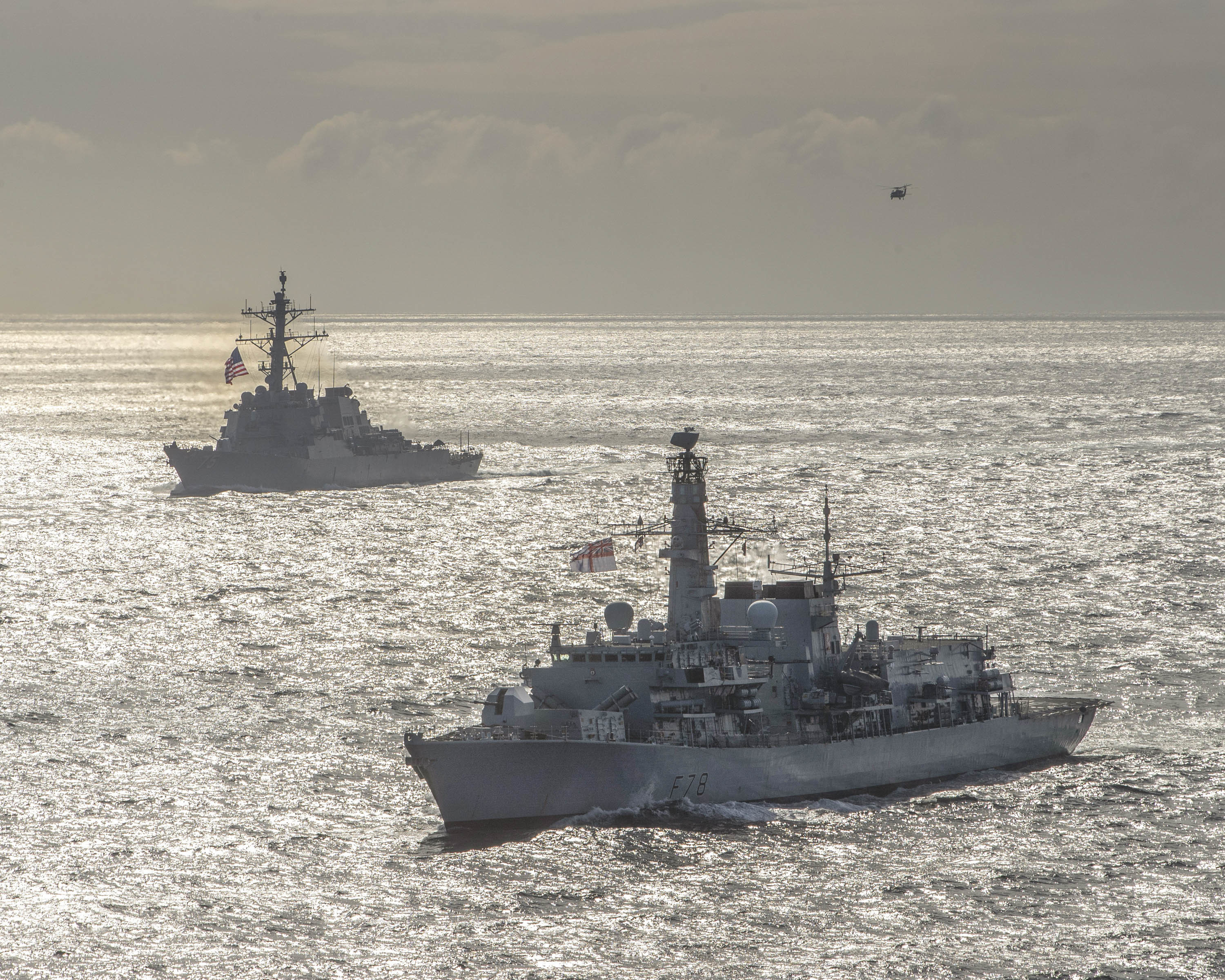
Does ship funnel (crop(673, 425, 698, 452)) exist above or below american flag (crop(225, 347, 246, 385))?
below

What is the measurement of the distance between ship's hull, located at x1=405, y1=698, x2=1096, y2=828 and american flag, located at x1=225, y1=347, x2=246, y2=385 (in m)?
69.3

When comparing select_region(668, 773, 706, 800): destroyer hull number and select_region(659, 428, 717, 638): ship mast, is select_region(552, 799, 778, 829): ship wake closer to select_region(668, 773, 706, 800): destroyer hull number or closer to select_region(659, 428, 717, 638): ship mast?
select_region(668, 773, 706, 800): destroyer hull number

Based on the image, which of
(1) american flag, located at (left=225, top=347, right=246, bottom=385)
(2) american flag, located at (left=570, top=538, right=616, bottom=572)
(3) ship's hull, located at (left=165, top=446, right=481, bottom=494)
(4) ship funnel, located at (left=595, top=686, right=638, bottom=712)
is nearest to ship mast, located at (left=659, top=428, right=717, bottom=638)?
(2) american flag, located at (left=570, top=538, right=616, bottom=572)

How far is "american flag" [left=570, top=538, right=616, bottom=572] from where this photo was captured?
39969 millimetres

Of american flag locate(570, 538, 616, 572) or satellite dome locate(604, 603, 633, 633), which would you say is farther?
satellite dome locate(604, 603, 633, 633)

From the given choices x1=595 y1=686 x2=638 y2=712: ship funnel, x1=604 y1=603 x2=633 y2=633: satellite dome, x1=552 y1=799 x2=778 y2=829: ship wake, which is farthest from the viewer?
x1=604 y1=603 x2=633 y2=633: satellite dome

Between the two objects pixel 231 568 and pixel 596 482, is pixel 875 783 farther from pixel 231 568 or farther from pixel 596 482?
pixel 596 482

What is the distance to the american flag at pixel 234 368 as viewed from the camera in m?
101

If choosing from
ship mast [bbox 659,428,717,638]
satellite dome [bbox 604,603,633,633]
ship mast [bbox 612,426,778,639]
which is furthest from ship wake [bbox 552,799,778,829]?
satellite dome [bbox 604,603,633,633]

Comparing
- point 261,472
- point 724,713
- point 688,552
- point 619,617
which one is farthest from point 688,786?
point 261,472

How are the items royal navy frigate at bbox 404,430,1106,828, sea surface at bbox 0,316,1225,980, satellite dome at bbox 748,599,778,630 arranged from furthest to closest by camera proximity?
satellite dome at bbox 748,599,778,630, royal navy frigate at bbox 404,430,1106,828, sea surface at bbox 0,316,1225,980

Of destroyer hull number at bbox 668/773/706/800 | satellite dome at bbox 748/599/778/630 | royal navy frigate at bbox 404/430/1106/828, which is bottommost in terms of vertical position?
destroyer hull number at bbox 668/773/706/800

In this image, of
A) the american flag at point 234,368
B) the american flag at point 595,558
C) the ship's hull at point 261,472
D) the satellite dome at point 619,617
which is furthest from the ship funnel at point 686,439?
the ship's hull at point 261,472

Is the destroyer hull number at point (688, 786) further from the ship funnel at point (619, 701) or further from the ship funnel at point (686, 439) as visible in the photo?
the ship funnel at point (686, 439)
